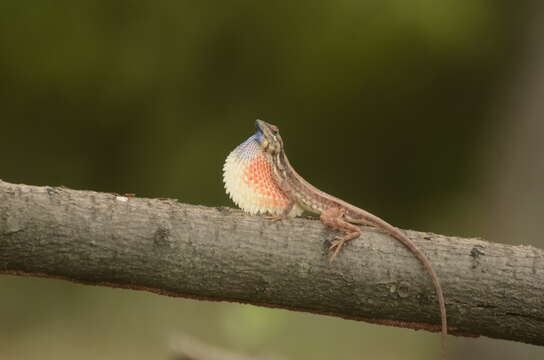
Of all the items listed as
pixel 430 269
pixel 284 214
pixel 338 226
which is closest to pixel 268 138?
pixel 284 214

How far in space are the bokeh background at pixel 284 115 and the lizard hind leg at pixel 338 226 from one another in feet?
9.66

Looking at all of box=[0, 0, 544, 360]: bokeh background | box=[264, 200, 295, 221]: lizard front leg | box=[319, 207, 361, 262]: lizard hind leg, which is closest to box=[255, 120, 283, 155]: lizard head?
box=[264, 200, 295, 221]: lizard front leg

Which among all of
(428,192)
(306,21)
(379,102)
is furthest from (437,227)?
(306,21)

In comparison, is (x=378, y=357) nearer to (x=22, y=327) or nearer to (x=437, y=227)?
(x=437, y=227)

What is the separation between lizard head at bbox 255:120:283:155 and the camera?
3.23 meters

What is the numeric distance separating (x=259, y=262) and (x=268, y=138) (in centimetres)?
80

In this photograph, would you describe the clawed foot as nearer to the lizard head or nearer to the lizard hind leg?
the lizard hind leg

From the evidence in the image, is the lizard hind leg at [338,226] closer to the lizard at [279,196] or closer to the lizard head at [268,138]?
the lizard at [279,196]

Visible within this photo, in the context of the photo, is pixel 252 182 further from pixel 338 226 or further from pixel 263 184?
pixel 338 226

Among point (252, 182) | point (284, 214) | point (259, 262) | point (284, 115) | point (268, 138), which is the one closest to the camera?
point (259, 262)

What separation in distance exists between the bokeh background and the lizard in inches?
107

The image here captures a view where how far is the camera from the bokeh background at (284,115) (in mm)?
5980

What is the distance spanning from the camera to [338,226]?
280 cm

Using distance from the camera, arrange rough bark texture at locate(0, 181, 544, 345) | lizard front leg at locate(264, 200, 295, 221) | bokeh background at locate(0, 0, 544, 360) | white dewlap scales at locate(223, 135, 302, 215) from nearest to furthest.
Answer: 1. rough bark texture at locate(0, 181, 544, 345)
2. lizard front leg at locate(264, 200, 295, 221)
3. white dewlap scales at locate(223, 135, 302, 215)
4. bokeh background at locate(0, 0, 544, 360)
